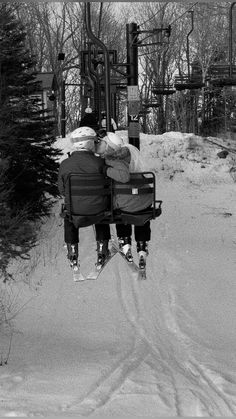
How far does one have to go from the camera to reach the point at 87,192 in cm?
457

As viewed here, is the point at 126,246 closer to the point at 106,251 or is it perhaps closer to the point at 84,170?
the point at 106,251

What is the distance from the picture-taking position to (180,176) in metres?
23.5

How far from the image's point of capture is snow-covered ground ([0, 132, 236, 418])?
385 inches

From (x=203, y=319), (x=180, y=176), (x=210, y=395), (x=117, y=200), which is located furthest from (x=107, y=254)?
(x=180, y=176)

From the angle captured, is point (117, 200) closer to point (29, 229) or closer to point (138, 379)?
point (138, 379)

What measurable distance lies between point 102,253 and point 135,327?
30.0ft

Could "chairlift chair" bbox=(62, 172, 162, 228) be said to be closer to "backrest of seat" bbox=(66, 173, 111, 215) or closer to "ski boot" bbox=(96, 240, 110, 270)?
"backrest of seat" bbox=(66, 173, 111, 215)

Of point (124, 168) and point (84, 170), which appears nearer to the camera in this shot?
point (124, 168)

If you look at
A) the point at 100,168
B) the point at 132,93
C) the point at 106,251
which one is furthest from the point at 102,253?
the point at 132,93

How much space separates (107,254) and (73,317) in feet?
33.3

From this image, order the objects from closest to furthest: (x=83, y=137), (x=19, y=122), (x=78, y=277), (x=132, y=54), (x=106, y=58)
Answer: (x=106, y=58) < (x=83, y=137) < (x=132, y=54) < (x=78, y=277) < (x=19, y=122)

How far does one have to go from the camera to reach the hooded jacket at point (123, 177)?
4.48 metres

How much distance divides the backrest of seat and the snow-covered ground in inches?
191

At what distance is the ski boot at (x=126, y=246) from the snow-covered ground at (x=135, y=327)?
13.9 feet
